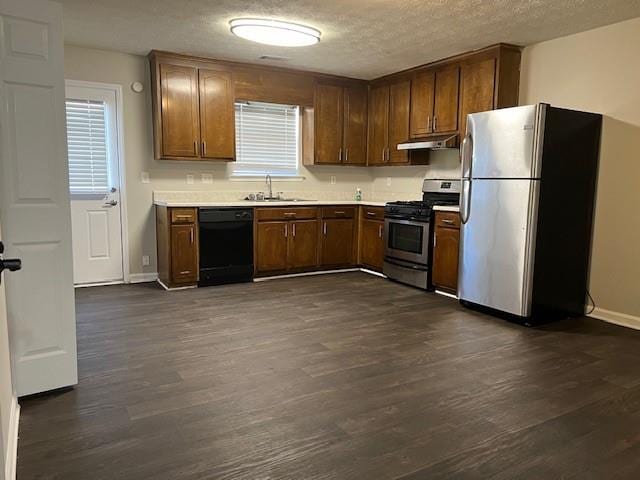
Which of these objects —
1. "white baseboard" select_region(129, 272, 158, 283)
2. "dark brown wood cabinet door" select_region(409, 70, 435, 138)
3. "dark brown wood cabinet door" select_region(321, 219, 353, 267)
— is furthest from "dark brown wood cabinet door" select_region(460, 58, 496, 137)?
"white baseboard" select_region(129, 272, 158, 283)

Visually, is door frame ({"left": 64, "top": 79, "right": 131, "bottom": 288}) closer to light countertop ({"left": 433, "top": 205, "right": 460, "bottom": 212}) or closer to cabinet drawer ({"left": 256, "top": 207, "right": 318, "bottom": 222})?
cabinet drawer ({"left": 256, "top": 207, "right": 318, "bottom": 222})

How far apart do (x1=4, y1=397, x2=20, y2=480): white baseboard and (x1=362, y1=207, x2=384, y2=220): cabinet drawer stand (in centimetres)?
411

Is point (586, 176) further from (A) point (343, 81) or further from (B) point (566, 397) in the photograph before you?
(A) point (343, 81)

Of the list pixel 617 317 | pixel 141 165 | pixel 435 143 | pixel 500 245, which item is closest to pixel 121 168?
pixel 141 165

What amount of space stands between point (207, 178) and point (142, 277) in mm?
1341

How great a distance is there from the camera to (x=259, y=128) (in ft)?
19.1

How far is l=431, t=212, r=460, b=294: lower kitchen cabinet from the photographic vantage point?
456 centimetres

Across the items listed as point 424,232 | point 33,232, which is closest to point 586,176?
point 424,232

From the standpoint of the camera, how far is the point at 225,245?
504 cm

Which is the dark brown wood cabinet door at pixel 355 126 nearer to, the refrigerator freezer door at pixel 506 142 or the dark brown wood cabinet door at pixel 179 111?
the dark brown wood cabinet door at pixel 179 111

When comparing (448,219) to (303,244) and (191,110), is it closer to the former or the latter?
(303,244)

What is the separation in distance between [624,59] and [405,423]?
11.3 ft

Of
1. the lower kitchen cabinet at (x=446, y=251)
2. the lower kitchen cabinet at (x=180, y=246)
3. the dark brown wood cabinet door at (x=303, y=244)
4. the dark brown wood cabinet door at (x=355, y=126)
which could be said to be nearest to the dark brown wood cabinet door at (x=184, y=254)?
the lower kitchen cabinet at (x=180, y=246)

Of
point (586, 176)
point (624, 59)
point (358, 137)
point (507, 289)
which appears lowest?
point (507, 289)
